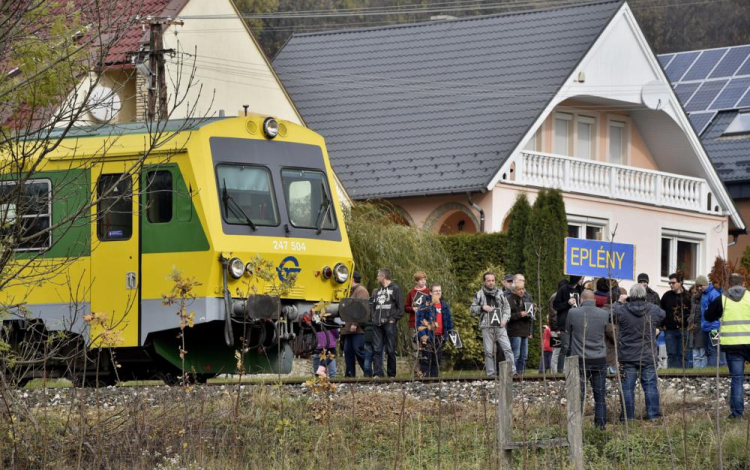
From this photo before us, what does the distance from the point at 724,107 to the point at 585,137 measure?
9913 mm

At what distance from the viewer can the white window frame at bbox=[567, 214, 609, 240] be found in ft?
130

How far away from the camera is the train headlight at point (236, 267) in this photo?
18969 millimetres

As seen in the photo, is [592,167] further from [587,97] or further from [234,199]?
[234,199]

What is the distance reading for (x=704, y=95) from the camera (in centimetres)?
5100

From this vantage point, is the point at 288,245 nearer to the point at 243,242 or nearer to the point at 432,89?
the point at 243,242

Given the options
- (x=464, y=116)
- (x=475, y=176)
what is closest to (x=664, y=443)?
(x=475, y=176)

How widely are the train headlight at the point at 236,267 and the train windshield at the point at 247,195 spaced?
561 mm

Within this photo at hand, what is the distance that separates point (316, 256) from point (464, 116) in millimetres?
19438

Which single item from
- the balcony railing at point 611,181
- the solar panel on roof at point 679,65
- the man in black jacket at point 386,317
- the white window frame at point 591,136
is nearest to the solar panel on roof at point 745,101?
the solar panel on roof at point 679,65

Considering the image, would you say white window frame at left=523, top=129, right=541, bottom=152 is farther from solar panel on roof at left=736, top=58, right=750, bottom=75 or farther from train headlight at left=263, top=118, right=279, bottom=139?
train headlight at left=263, top=118, right=279, bottom=139

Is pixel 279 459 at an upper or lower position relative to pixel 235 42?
lower

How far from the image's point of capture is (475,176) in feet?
121

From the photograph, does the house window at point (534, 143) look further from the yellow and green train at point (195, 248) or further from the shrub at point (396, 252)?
the yellow and green train at point (195, 248)

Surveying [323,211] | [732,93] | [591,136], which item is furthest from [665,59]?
[323,211]
